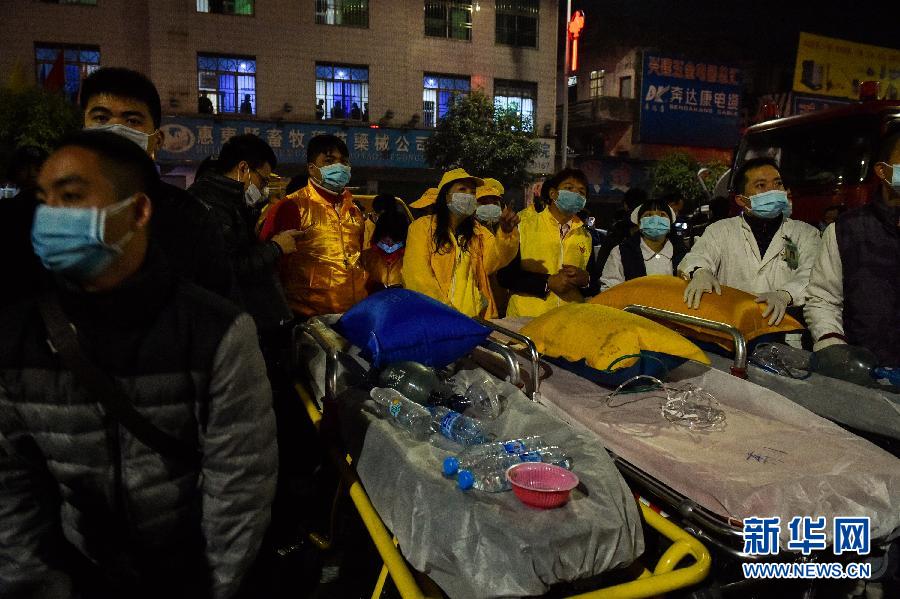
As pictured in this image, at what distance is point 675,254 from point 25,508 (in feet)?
13.9

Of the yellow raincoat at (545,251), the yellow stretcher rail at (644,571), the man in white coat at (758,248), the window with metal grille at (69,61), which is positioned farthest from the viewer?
the window with metal grille at (69,61)

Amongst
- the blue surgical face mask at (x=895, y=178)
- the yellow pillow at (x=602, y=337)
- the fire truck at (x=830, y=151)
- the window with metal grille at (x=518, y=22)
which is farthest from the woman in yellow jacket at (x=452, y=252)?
the window with metal grille at (x=518, y=22)

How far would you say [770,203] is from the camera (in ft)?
11.5

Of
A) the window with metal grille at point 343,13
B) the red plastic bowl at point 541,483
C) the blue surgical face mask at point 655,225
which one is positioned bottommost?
the red plastic bowl at point 541,483

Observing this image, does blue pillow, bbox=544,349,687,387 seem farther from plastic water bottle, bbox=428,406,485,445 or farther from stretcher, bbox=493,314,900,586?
plastic water bottle, bbox=428,406,485,445

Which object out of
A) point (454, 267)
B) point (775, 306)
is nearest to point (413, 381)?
point (454, 267)

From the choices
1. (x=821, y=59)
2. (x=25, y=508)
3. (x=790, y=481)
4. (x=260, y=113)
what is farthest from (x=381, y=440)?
(x=821, y=59)

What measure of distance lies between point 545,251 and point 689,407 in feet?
6.23

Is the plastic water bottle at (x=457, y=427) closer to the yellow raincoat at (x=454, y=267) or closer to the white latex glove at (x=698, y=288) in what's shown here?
the yellow raincoat at (x=454, y=267)

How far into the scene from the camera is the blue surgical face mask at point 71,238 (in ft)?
4.53

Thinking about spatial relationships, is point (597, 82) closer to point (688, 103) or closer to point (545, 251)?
point (688, 103)

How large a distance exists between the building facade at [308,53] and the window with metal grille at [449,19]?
0.11ft

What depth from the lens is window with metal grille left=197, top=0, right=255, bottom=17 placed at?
18172 millimetres

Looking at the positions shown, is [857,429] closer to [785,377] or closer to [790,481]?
[785,377]
